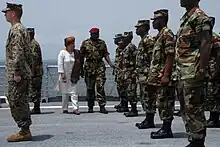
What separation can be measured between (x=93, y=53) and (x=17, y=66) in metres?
3.97

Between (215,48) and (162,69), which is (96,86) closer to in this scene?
(215,48)

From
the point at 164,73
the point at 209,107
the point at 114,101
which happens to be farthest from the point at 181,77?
the point at 114,101

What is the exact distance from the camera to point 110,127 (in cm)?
881

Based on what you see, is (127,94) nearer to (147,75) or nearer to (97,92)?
(97,92)

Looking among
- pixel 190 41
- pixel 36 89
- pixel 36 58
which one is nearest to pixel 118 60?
pixel 36 58

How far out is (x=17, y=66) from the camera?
7.04 metres

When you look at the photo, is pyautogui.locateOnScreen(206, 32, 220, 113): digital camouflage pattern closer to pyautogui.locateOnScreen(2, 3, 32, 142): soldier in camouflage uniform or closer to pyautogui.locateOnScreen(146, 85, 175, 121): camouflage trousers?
pyautogui.locateOnScreen(146, 85, 175, 121): camouflage trousers

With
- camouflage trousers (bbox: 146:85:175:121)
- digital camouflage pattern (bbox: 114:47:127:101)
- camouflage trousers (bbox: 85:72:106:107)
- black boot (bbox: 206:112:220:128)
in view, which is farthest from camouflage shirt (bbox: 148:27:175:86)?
digital camouflage pattern (bbox: 114:47:127:101)

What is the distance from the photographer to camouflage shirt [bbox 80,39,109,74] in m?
10.9

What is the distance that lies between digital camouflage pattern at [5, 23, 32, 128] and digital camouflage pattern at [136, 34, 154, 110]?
206cm

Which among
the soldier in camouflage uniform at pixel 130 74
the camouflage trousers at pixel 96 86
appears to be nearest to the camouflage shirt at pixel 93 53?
the camouflage trousers at pixel 96 86

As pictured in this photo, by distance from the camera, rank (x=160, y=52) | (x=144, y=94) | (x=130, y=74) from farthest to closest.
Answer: (x=130, y=74), (x=144, y=94), (x=160, y=52)

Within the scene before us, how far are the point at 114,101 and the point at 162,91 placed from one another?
7.34 meters

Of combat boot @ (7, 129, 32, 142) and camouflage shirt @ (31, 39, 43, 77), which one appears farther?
camouflage shirt @ (31, 39, 43, 77)
